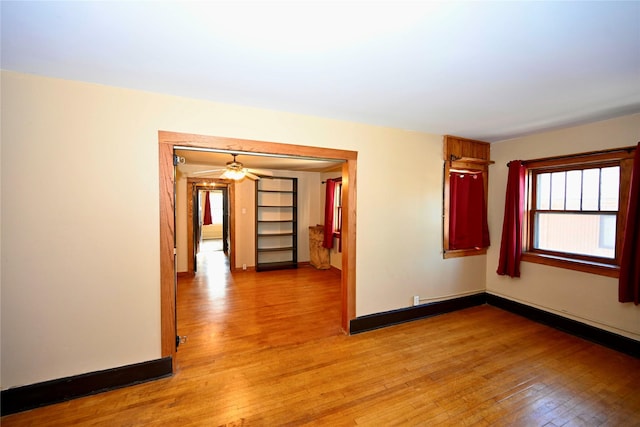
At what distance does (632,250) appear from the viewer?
266 centimetres

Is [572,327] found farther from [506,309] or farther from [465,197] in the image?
[465,197]

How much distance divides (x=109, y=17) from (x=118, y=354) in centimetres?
238

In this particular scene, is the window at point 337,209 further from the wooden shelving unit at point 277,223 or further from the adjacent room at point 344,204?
the adjacent room at point 344,204

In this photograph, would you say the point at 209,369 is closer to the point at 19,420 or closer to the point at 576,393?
the point at 19,420

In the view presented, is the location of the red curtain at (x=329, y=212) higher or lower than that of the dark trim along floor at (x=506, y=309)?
higher

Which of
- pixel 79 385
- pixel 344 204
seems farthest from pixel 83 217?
pixel 344 204

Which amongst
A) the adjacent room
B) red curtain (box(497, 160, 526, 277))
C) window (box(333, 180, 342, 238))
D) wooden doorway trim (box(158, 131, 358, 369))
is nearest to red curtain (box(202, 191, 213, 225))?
window (box(333, 180, 342, 238))

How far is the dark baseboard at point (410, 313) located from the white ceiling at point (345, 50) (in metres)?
2.40

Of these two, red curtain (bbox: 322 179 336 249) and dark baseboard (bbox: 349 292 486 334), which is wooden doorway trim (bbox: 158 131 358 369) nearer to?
dark baseboard (bbox: 349 292 486 334)

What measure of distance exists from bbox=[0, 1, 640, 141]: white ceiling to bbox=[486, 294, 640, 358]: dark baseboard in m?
2.35

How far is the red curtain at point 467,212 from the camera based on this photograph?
375 cm

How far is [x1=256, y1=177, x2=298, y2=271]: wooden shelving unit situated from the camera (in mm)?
6453

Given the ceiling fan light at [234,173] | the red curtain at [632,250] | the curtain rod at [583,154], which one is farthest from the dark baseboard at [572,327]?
the ceiling fan light at [234,173]

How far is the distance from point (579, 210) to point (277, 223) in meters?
5.44
